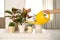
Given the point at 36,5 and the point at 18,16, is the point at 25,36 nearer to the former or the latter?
the point at 18,16

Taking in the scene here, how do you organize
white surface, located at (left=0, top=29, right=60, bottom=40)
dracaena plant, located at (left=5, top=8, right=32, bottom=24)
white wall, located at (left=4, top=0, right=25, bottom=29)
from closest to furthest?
white surface, located at (left=0, top=29, right=60, bottom=40) → dracaena plant, located at (left=5, top=8, right=32, bottom=24) → white wall, located at (left=4, top=0, right=25, bottom=29)

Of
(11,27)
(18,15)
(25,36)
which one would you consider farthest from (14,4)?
(25,36)

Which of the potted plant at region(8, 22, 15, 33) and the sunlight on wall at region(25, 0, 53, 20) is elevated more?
the sunlight on wall at region(25, 0, 53, 20)

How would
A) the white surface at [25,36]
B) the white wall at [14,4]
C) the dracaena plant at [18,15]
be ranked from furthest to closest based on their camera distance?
the white wall at [14,4] → the dracaena plant at [18,15] → the white surface at [25,36]

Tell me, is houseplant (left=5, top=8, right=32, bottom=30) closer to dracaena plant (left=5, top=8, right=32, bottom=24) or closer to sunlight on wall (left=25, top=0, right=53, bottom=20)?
dracaena plant (left=5, top=8, right=32, bottom=24)

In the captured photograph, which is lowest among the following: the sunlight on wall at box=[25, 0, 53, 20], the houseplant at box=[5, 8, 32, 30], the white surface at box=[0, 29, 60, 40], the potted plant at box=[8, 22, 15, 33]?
the white surface at box=[0, 29, 60, 40]

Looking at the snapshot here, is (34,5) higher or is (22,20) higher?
(34,5)

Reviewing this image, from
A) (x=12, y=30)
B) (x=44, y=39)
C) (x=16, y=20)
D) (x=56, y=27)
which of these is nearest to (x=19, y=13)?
(x=16, y=20)

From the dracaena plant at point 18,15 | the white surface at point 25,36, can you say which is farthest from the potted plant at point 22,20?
the white surface at point 25,36

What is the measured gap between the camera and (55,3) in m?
1.57

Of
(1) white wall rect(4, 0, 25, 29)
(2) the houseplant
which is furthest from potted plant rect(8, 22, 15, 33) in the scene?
(1) white wall rect(4, 0, 25, 29)

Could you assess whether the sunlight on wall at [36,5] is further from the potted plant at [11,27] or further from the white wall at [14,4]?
the potted plant at [11,27]

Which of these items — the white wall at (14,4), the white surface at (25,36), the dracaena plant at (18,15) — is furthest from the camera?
the white wall at (14,4)

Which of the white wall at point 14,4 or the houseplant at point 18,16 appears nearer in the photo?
the houseplant at point 18,16
